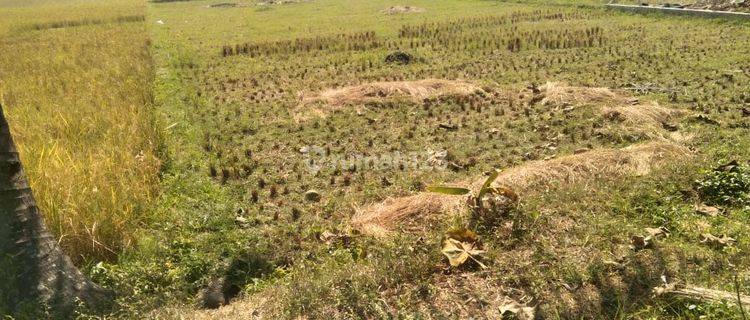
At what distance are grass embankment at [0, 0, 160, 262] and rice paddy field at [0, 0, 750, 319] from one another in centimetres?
4

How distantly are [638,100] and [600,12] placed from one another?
15314 millimetres

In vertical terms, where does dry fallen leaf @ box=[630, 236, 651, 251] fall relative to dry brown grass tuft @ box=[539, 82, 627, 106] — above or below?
below

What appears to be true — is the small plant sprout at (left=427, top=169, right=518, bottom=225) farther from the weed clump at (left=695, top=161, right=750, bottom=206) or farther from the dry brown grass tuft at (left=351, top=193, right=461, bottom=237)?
the weed clump at (left=695, top=161, right=750, bottom=206)

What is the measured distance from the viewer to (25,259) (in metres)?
4.00

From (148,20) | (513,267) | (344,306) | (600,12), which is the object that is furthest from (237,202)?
(148,20)

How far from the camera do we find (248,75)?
13320mm

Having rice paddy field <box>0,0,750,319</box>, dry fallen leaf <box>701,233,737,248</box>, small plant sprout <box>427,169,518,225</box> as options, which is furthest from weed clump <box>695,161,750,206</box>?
small plant sprout <box>427,169,518,225</box>

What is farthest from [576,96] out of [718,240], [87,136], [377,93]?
[87,136]

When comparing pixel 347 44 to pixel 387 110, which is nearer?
pixel 387 110

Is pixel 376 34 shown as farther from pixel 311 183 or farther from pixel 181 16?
pixel 181 16

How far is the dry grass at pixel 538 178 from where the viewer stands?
223 inches

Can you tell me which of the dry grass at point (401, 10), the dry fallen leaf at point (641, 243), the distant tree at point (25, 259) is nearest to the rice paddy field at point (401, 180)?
the dry fallen leaf at point (641, 243)

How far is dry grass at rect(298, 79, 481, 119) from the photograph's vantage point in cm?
1013

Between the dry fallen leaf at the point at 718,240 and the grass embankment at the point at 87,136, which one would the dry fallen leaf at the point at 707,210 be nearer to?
the dry fallen leaf at the point at 718,240
